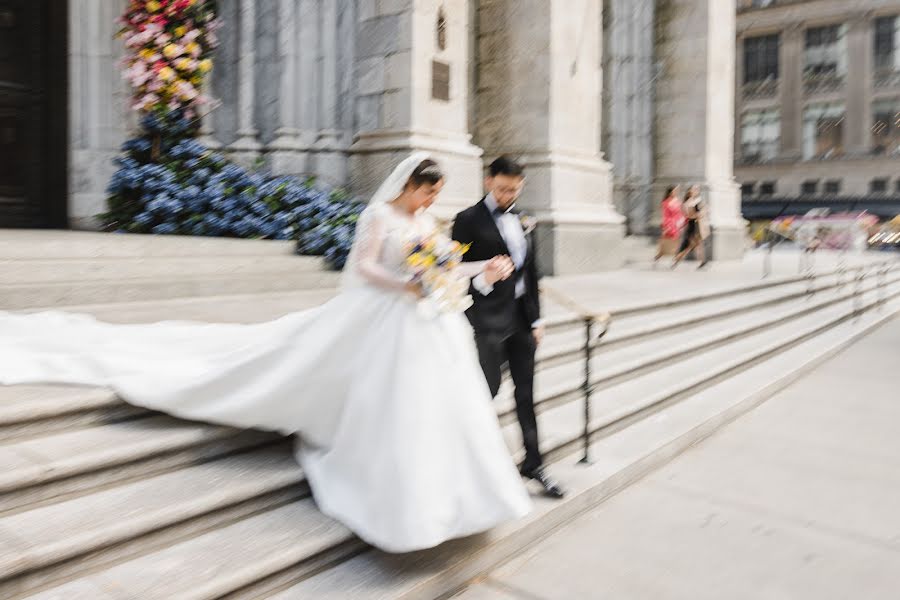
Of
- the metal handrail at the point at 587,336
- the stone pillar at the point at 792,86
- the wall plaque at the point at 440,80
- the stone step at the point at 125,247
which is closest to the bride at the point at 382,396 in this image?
the metal handrail at the point at 587,336

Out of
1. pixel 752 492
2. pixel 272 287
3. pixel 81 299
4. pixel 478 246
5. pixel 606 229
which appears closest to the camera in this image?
pixel 478 246

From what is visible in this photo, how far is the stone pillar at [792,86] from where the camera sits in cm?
5059

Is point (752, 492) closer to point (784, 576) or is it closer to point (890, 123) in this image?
point (784, 576)

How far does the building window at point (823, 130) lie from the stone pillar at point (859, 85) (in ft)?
2.05

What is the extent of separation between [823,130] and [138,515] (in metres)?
54.0

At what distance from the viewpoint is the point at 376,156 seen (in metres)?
11.1

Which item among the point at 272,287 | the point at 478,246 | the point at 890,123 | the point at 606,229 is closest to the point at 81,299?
the point at 272,287

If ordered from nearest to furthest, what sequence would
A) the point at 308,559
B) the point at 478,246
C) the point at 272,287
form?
the point at 308,559, the point at 478,246, the point at 272,287

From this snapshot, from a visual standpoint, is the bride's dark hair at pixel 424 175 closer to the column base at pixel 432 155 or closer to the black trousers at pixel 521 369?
the black trousers at pixel 521 369

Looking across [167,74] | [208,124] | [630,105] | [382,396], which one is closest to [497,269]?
[382,396]

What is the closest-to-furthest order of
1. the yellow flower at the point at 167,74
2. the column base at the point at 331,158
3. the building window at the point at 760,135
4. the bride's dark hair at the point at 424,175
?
the bride's dark hair at the point at 424,175 < the yellow flower at the point at 167,74 < the column base at the point at 331,158 < the building window at the point at 760,135

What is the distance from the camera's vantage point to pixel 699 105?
727 inches

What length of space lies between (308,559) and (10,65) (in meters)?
9.61

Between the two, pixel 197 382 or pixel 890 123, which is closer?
pixel 197 382
